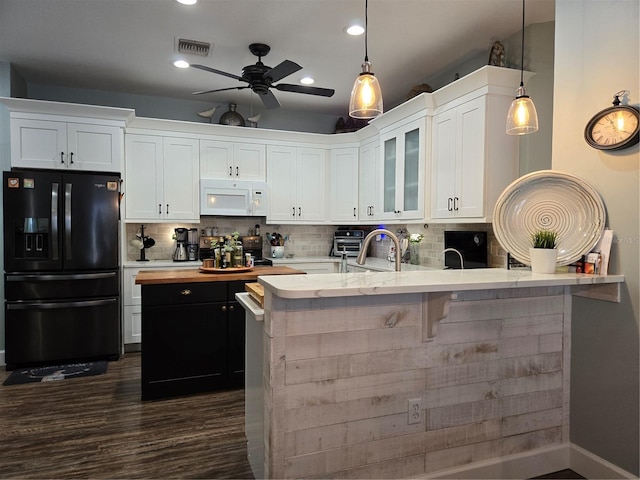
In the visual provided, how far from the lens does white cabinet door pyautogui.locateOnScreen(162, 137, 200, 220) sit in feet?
15.5

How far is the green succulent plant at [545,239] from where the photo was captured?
2119mm

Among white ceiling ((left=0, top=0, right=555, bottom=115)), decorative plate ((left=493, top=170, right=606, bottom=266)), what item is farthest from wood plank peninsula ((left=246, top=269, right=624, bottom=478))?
white ceiling ((left=0, top=0, right=555, bottom=115))

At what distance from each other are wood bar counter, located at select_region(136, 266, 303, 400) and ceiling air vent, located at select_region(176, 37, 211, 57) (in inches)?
75.2

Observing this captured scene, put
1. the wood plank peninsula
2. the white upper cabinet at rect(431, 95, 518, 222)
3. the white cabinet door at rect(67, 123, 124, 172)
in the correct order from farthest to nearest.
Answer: the white cabinet door at rect(67, 123, 124, 172), the white upper cabinet at rect(431, 95, 518, 222), the wood plank peninsula

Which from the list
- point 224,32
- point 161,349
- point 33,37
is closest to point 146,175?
point 33,37

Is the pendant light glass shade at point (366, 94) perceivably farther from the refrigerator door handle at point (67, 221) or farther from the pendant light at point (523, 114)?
the refrigerator door handle at point (67, 221)

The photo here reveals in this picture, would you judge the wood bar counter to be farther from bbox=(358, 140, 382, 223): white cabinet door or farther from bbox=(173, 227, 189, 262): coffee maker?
bbox=(358, 140, 382, 223): white cabinet door

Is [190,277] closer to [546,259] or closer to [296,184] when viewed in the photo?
[546,259]

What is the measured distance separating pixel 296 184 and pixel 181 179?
54.4 inches

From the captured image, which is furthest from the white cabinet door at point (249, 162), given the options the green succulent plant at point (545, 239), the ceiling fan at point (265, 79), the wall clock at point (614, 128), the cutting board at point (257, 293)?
the wall clock at point (614, 128)

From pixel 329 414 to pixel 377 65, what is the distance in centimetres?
329

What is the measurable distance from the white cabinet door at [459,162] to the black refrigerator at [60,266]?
309 cm

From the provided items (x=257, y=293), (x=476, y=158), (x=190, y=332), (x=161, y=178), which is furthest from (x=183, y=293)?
(x=476, y=158)

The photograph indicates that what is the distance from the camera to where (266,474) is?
175 centimetres
